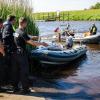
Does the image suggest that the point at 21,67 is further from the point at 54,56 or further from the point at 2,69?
the point at 54,56

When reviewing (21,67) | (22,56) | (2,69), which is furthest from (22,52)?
(2,69)

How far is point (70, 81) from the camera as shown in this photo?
13469 millimetres

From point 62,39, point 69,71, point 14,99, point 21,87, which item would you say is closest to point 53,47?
point 69,71

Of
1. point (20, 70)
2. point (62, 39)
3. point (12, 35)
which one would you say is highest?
point (12, 35)

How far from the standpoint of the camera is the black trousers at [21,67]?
9.76 m

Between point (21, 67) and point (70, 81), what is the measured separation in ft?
13.2

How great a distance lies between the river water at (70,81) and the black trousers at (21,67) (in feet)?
1.69

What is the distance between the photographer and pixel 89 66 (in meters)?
17.8

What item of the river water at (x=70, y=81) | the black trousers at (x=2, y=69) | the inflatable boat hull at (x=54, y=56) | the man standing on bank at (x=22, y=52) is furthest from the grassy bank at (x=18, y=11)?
the man standing on bank at (x=22, y=52)

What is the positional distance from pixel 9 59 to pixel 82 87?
317cm

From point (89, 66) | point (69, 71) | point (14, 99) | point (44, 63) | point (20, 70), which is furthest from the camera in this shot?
point (89, 66)

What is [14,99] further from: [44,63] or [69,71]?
[69,71]

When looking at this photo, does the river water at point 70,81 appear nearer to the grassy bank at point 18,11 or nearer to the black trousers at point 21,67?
the black trousers at point 21,67

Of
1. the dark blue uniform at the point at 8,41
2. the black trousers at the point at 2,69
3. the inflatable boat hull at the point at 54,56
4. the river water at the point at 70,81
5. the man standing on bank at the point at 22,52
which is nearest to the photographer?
the man standing on bank at the point at 22,52
